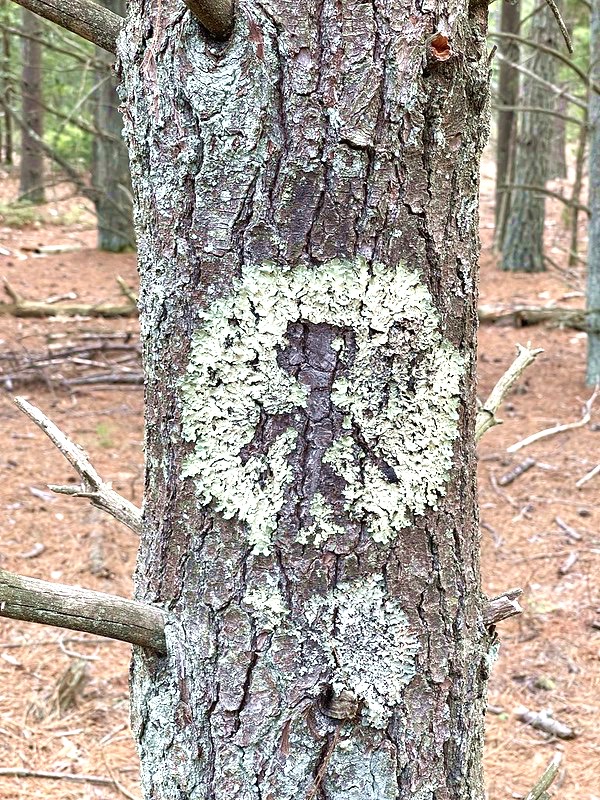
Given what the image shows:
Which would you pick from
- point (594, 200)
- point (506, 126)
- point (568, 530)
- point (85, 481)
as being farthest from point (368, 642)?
point (506, 126)

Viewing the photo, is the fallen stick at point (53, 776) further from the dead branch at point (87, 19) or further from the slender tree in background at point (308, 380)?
the dead branch at point (87, 19)

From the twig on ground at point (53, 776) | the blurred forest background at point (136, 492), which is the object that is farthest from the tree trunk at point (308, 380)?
the twig on ground at point (53, 776)

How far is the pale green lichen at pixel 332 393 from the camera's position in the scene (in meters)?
1.09

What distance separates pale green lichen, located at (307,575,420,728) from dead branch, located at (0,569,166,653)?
0.25 meters

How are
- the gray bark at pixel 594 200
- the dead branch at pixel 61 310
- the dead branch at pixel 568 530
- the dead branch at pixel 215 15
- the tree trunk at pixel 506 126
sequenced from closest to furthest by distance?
the dead branch at pixel 215 15 → the dead branch at pixel 568 530 → the gray bark at pixel 594 200 → the dead branch at pixel 61 310 → the tree trunk at pixel 506 126

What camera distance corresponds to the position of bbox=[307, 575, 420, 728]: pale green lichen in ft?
3.71

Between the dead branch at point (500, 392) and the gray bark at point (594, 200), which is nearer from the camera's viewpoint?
the dead branch at point (500, 392)

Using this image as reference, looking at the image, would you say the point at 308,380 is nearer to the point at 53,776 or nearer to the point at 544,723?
the point at 53,776

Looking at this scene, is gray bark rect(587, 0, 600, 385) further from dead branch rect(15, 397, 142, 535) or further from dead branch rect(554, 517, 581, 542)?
dead branch rect(15, 397, 142, 535)

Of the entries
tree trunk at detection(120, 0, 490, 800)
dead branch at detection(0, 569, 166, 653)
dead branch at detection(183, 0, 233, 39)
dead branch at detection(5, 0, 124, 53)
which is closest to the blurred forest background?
tree trunk at detection(120, 0, 490, 800)

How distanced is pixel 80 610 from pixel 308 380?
0.44 m

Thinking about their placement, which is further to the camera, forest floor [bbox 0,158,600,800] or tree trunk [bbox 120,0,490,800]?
forest floor [bbox 0,158,600,800]

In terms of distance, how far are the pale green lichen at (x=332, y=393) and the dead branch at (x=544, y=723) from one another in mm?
2444

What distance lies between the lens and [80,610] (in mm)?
1074
